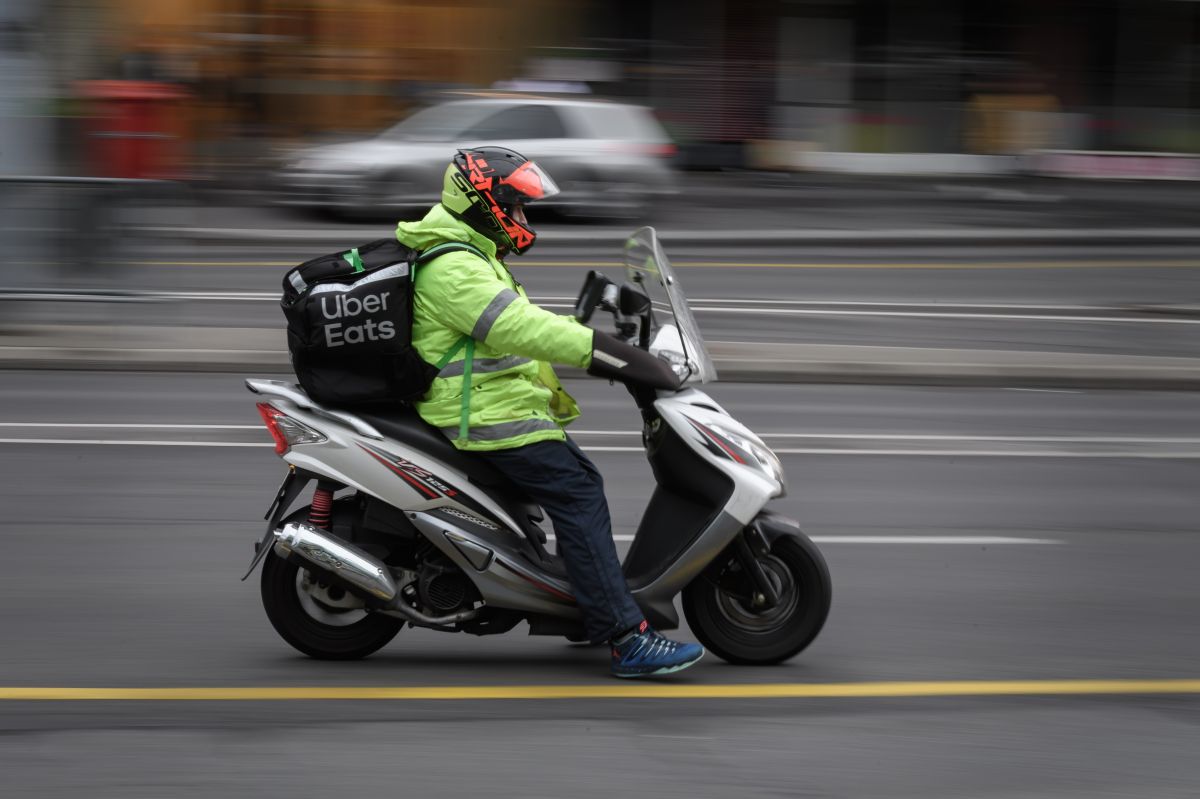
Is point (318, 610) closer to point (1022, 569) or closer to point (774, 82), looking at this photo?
point (1022, 569)

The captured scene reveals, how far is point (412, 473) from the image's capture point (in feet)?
17.1

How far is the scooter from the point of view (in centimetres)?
520

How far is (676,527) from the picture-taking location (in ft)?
17.5

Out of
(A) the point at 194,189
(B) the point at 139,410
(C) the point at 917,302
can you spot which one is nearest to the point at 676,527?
(B) the point at 139,410

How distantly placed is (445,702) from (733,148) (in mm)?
21727

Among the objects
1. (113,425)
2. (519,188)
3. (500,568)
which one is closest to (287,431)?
(500,568)

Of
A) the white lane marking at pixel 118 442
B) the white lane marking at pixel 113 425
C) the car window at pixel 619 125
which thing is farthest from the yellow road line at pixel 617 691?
the car window at pixel 619 125

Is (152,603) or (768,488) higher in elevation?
(768,488)

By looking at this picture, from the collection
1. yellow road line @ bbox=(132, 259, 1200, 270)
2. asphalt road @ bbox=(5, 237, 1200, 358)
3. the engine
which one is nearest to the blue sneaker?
the engine

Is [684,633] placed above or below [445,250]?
below

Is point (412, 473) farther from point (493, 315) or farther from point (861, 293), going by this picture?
point (861, 293)

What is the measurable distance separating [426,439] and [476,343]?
13.5 inches

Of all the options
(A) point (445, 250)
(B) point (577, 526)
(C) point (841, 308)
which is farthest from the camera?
(C) point (841, 308)

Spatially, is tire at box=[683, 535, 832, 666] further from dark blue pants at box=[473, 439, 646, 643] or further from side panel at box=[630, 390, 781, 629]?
dark blue pants at box=[473, 439, 646, 643]
